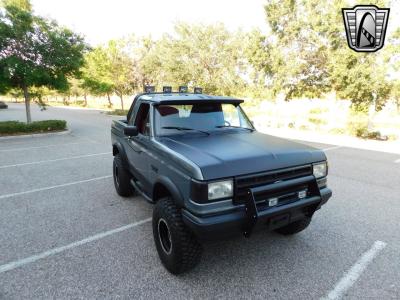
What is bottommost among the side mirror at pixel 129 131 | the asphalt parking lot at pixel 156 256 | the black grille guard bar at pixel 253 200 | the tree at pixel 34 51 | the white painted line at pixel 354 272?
the white painted line at pixel 354 272

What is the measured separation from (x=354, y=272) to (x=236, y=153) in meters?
1.93

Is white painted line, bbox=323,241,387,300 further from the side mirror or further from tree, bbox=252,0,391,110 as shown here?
tree, bbox=252,0,391,110

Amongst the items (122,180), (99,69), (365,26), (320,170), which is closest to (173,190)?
(320,170)

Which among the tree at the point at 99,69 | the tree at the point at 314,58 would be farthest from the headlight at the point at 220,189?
the tree at the point at 99,69

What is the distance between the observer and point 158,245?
3152 millimetres

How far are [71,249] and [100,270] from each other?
70cm

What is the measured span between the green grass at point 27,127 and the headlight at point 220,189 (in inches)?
542

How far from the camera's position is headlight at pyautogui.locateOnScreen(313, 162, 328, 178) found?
3.13 m

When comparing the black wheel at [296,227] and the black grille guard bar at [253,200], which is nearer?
the black grille guard bar at [253,200]

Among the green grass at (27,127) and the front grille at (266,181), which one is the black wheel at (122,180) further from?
the green grass at (27,127)

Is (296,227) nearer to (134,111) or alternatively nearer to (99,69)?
(134,111)

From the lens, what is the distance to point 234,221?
2502mm

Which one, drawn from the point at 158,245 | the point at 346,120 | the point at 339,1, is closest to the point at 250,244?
the point at 158,245

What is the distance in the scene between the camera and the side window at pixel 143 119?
12.5 ft
